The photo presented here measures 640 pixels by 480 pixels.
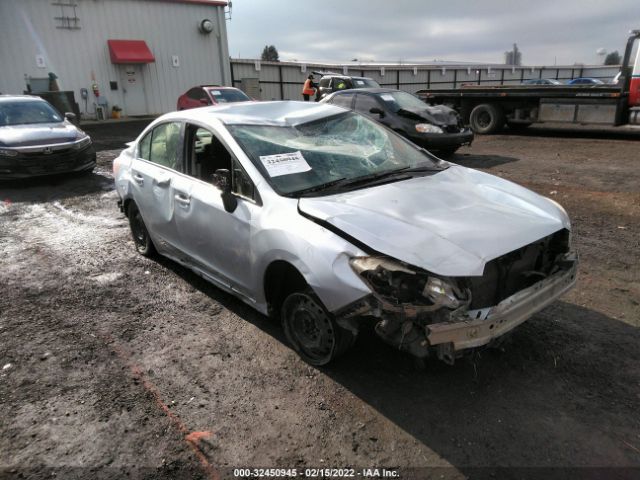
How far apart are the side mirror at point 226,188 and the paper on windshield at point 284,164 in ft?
0.93

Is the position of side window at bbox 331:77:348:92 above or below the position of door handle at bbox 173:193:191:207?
above

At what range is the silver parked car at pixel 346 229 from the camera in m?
2.53

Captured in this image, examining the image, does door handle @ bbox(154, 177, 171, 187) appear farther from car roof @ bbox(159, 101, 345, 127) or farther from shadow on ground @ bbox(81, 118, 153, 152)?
shadow on ground @ bbox(81, 118, 153, 152)

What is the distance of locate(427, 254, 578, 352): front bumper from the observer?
2428mm

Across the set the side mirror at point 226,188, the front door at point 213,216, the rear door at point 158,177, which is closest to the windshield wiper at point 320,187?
the front door at point 213,216

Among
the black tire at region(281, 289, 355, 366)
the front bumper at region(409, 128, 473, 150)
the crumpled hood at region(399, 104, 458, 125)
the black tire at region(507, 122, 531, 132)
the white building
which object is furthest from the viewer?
the white building

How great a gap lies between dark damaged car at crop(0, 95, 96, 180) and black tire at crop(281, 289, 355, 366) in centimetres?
751

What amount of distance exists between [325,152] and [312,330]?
4.58ft

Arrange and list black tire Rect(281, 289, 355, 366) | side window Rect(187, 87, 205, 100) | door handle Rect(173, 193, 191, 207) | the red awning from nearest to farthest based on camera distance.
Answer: black tire Rect(281, 289, 355, 366) < door handle Rect(173, 193, 191, 207) < side window Rect(187, 87, 205, 100) < the red awning

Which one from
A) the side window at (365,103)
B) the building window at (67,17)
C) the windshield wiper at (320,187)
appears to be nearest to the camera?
the windshield wiper at (320,187)

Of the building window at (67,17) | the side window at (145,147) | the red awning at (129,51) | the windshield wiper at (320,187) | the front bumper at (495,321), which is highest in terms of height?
the building window at (67,17)

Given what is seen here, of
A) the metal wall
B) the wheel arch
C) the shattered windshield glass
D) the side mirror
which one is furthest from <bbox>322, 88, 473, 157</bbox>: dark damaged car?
the metal wall

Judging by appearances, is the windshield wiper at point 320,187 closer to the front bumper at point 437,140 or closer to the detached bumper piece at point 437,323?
the detached bumper piece at point 437,323

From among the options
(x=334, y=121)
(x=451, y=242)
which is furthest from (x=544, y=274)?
(x=334, y=121)
